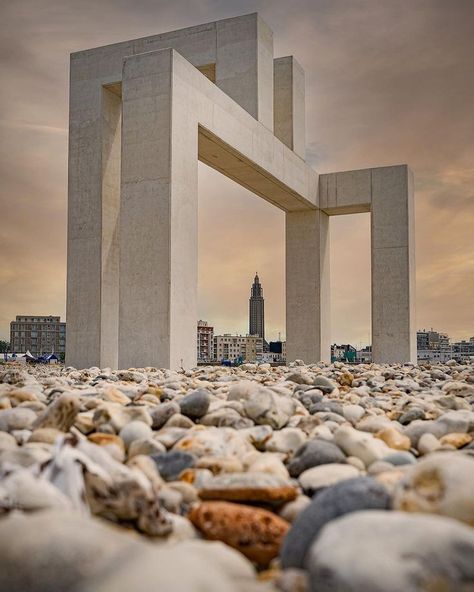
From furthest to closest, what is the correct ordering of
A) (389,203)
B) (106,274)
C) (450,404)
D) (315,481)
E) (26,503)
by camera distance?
(389,203), (106,274), (450,404), (315,481), (26,503)

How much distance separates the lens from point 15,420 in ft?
7.62

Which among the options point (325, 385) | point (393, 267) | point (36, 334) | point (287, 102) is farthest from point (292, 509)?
point (36, 334)

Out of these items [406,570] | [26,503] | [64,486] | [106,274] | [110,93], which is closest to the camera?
[406,570]

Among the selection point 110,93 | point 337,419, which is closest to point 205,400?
point 337,419

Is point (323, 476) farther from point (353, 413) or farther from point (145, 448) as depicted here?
point (353, 413)

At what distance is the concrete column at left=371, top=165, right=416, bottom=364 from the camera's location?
1314 cm

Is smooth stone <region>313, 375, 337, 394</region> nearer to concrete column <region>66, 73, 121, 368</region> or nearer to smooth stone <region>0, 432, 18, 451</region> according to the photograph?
smooth stone <region>0, 432, 18, 451</region>

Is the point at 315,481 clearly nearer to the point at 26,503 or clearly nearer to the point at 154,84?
the point at 26,503

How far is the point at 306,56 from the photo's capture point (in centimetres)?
1371

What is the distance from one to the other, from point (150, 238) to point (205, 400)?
221 inches

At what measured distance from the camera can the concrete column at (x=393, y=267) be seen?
1314cm

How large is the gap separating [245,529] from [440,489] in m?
0.44

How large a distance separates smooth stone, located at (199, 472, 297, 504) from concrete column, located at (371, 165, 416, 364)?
11.9 meters

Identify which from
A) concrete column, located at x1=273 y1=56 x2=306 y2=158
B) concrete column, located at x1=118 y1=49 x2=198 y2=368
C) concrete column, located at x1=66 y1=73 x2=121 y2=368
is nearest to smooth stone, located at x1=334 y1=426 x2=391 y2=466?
concrete column, located at x1=118 y1=49 x2=198 y2=368
